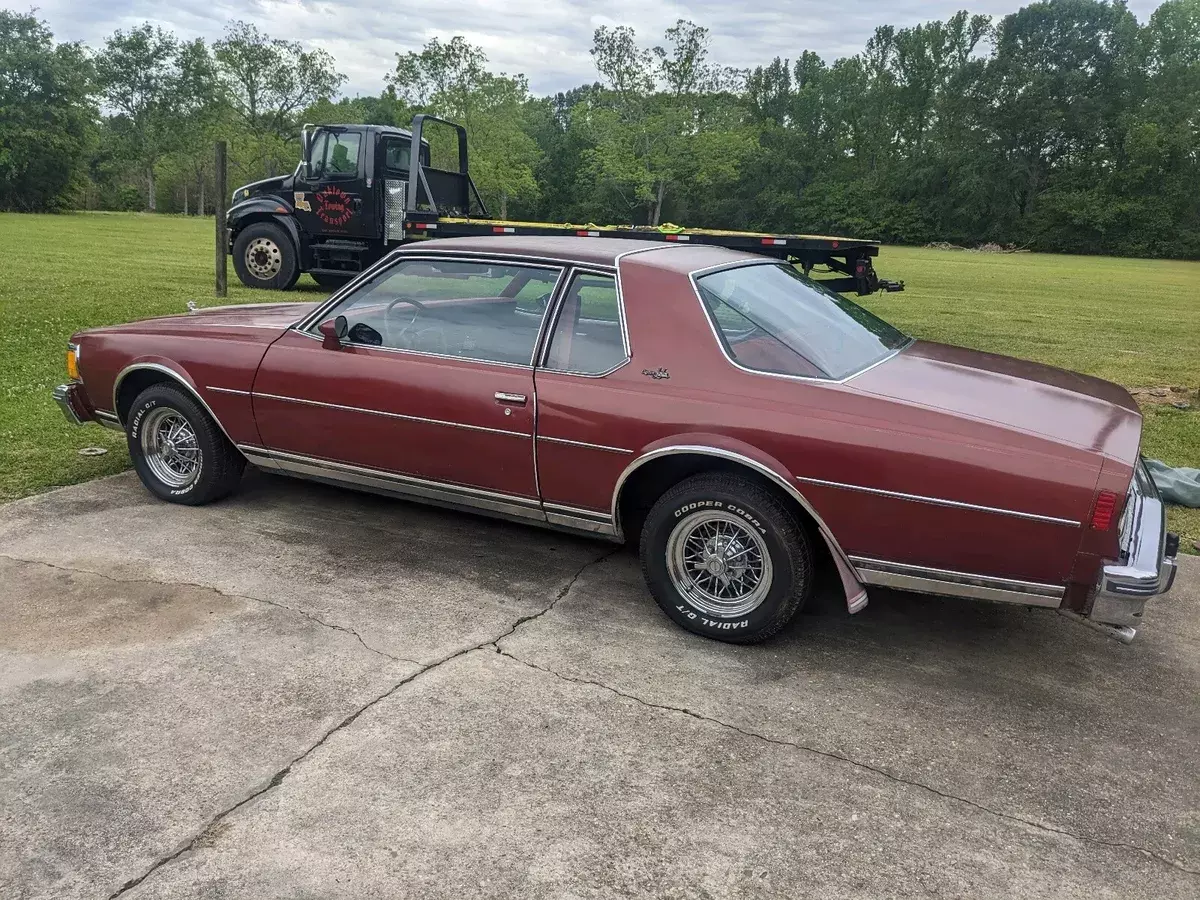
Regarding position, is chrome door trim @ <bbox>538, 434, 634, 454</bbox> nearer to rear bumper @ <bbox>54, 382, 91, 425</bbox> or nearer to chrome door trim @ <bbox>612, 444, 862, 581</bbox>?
chrome door trim @ <bbox>612, 444, 862, 581</bbox>

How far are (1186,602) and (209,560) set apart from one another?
14.5 ft

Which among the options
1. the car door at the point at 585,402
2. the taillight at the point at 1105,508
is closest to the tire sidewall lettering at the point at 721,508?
the car door at the point at 585,402

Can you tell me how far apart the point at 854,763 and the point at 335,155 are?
43.2 ft

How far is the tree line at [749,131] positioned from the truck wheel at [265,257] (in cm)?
3339

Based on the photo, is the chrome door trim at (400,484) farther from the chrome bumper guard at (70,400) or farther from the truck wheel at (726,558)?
the chrome bumper guard at (70,400)

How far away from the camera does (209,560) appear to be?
427 centimetres

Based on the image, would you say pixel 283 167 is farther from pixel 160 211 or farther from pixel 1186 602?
pixel 1186 602

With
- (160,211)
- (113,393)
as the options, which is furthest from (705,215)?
(113,393)

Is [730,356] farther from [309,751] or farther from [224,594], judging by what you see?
[224,594]

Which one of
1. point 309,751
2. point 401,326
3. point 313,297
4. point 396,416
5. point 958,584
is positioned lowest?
point 309,751

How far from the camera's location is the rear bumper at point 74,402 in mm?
5105

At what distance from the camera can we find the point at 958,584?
10.6 ft

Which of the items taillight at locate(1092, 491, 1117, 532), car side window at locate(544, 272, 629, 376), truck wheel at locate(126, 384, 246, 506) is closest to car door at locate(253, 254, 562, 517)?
car side window at locate(544, 272, 629, 376)

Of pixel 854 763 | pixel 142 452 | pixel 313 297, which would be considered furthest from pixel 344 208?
pixel 854 763
